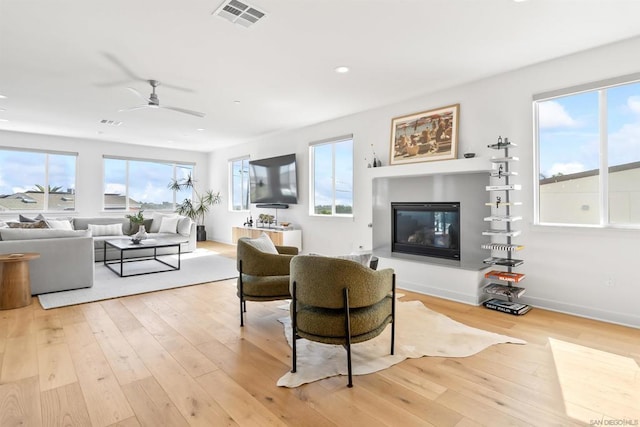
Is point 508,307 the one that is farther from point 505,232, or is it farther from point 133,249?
point 133,249

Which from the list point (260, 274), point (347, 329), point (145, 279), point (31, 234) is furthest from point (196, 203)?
point (347, 329)

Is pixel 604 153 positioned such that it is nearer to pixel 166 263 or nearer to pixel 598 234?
pixel 598 234

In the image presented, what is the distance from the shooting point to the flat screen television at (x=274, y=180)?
704 centimetres

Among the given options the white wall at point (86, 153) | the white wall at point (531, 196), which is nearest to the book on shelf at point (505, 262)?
the white wall at point (531, 196)

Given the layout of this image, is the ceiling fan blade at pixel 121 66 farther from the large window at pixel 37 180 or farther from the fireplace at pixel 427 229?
the large window at pixel 37 180

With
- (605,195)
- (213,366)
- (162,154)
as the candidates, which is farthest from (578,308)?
(162,154)

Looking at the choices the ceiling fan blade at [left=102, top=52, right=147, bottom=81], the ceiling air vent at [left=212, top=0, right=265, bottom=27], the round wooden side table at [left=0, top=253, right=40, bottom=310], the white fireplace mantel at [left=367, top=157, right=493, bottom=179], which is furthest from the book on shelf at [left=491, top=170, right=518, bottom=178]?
the round wooden side table at [left=0, top=253, right=40, bottom=310]

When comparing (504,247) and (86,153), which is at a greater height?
(86,153)

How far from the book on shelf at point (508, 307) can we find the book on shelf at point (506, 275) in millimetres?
268

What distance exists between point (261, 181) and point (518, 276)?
18.5ft

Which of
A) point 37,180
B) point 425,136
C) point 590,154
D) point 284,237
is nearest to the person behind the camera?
point 590,154

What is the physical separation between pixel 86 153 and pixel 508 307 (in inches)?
373

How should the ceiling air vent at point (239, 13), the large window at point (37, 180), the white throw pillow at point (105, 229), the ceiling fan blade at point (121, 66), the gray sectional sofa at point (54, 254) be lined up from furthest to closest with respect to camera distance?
the large window at point (37, 180)
the white throw pillow at point (105, 229)
the gray sectional sofa at point (54, 254)
the ceiling fan blade at point (121, 66)
the ceiling air vent at point (239, 13)

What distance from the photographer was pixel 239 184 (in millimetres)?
9133
